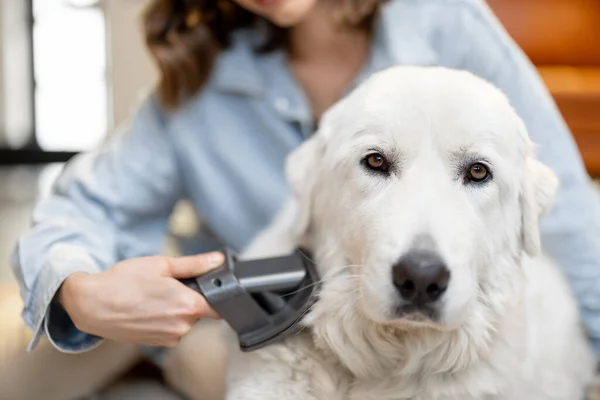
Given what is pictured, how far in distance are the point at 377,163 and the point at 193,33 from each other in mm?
909

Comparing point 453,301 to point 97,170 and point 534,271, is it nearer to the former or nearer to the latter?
point 534,271

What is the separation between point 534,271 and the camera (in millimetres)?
1482

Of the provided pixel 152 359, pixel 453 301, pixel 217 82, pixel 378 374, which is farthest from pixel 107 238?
pixel 453 301

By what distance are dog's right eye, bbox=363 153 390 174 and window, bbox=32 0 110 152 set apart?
17.8 ft

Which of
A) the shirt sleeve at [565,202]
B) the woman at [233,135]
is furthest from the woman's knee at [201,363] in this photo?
the shirt sleeve at [565,202]

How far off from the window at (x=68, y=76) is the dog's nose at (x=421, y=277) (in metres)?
5.62

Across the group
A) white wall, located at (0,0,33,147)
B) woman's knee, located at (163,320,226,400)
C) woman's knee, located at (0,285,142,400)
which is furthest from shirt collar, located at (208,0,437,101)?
white wall, located at (0,0,33,147)

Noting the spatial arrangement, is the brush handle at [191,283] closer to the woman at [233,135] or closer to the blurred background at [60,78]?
the woman at [233,135]

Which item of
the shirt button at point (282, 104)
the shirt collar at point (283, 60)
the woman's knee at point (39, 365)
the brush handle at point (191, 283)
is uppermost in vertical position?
the shirt collar at point (283, 60)

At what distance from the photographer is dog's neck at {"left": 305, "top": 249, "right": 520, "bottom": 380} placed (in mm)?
1203

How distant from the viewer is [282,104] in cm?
185

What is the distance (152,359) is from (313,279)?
0.74 metres

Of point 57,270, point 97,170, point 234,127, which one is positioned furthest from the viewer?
point 234,127

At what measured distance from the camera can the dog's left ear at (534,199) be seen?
1.25 m
